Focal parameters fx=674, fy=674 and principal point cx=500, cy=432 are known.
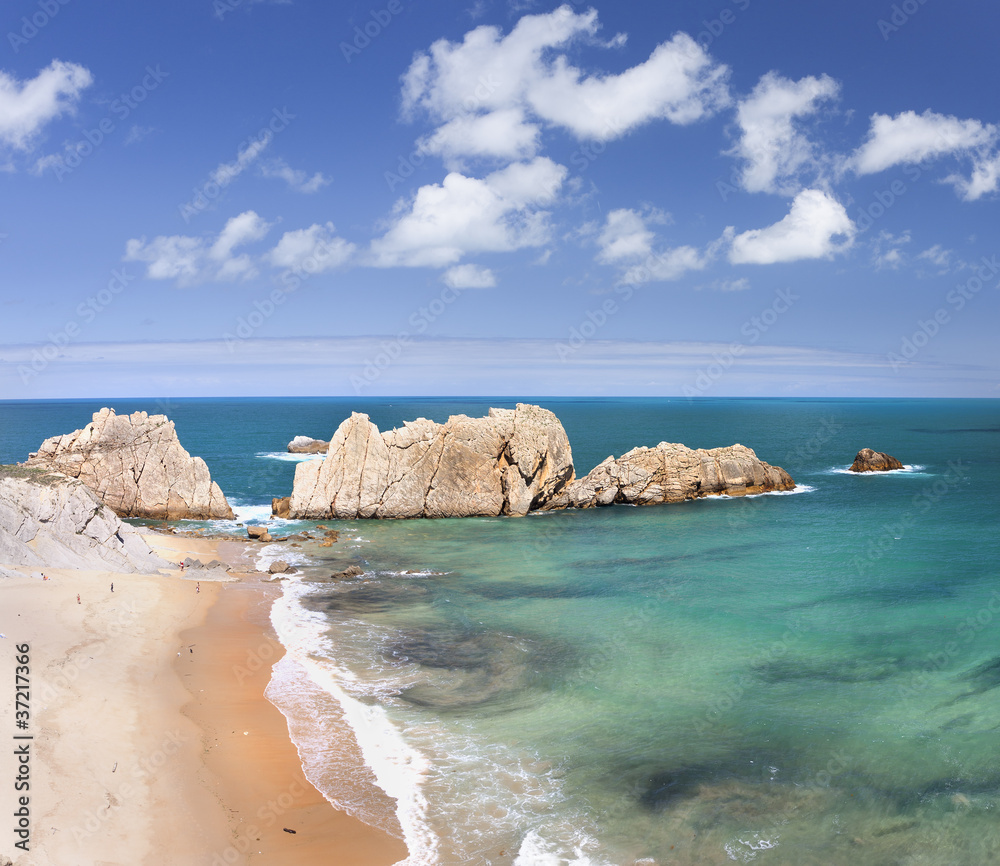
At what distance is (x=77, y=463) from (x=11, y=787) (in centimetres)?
4273

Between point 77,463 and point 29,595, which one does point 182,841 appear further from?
point 77,463

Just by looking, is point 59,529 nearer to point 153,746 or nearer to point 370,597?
point 370,597

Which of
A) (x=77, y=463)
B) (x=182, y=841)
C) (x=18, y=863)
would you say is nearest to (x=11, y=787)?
(x=18, y=863)

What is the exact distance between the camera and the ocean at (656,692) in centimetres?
1484

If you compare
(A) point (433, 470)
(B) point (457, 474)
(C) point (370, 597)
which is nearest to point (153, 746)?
(C) point (370, 597)

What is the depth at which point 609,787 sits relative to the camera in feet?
53.3

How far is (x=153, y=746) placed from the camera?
1650 cm

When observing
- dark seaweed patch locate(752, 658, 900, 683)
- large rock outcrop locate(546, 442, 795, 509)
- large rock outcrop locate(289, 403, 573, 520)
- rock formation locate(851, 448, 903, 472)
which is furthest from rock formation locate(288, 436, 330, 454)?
dark seaweed patch locate(752, 658, 900, 683)

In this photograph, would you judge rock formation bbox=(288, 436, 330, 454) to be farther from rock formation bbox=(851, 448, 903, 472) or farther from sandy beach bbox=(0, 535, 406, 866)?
rock formation bbox=(851, 448, 903, 472)

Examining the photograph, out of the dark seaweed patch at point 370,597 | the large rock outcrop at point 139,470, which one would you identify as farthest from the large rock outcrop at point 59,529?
the large rock outcrop at point 139,470

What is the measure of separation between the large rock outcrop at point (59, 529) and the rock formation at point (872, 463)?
71.8 meters

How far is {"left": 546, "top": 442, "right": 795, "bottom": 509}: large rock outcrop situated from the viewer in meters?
57.0

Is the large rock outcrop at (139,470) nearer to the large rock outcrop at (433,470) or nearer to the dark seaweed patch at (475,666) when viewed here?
the large rock outcrop at (433,470)

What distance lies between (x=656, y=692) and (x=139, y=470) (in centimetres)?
A: 4241
